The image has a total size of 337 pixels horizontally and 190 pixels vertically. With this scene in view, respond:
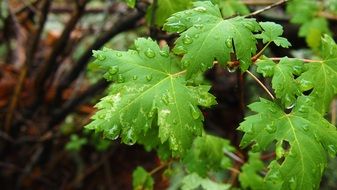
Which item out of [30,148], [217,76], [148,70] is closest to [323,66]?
[148,70]

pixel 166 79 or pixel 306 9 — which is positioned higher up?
pixel 166 79

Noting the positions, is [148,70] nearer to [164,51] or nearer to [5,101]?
[164,51]

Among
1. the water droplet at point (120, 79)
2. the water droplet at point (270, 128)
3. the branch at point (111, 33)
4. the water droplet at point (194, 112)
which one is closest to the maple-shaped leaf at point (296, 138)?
the water droplet at point (270, 128)

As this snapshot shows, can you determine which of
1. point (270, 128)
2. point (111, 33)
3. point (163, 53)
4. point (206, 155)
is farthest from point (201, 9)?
point (111, 33)

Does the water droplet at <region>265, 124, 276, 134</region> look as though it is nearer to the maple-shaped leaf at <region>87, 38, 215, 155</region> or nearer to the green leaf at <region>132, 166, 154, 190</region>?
the maple-shaped leaf at <region>87, 38, 215, 155</region>

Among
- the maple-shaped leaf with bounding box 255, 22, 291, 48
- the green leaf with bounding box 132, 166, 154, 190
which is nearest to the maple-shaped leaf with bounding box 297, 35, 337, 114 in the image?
the maple-shaped leaf with bounding box 255, 22, 291, 48

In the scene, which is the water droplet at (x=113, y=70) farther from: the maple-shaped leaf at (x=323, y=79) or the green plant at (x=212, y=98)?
the maple-shaped leaf at (x=323, y=79)
